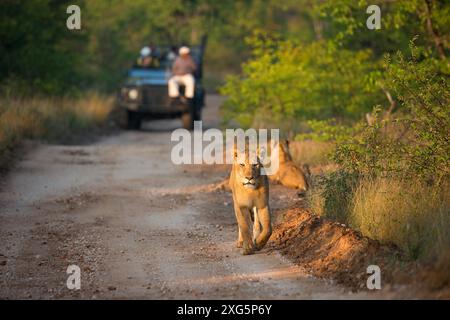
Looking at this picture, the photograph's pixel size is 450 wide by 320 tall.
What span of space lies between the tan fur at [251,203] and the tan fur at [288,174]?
11.9 feet

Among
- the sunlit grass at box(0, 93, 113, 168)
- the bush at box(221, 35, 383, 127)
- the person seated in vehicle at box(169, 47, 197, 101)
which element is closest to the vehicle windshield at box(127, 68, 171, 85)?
the person seated in vehicle at box(169, 47, 197, 101)

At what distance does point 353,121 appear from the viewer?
1947 cm

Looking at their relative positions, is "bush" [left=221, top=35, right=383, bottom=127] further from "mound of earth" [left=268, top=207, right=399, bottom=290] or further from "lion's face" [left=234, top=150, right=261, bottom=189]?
"lion's face" [left=234, top=150, right=261, bottom=189]

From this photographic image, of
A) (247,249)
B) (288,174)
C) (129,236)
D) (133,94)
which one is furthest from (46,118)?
(247,249)

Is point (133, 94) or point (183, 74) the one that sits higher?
point (183, 74)

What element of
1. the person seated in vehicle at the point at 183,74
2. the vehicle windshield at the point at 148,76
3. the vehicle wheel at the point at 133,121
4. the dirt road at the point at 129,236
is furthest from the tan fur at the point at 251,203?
the vehicle wheel at the point at 133,121

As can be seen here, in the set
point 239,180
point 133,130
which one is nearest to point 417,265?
point 239,180

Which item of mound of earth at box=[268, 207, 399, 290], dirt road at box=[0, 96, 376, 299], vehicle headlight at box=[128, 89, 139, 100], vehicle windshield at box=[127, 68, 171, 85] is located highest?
vehicle windshield at box=[127, 68, 171, 85]

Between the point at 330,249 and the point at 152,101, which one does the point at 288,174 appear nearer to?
the point at 330,249

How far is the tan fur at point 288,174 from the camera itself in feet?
45.4

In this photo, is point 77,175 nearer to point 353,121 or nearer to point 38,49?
point 353,121

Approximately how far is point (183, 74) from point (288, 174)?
1083cm

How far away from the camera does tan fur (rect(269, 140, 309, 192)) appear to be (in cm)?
1384

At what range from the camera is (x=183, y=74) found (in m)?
24.3
